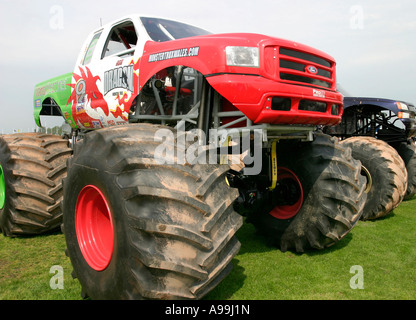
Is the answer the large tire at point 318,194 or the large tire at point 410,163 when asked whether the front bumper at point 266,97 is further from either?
the large tire at point 410,163

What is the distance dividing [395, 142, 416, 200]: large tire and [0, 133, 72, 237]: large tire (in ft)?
22.6

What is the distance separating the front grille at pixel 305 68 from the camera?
10.3 feet

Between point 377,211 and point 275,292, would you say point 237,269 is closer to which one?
point 275,292

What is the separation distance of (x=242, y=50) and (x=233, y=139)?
2.78 ft

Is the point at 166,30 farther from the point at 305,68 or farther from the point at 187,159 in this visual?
the point at 187,159

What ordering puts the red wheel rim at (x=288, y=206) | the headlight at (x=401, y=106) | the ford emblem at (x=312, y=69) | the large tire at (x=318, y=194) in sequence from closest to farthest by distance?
the ford emblem at (x=312, y=69)
the large tire at (x=318, y=194)
the red wheel rim at (x=288, y=206)
the headlight at (x=401, y=106)

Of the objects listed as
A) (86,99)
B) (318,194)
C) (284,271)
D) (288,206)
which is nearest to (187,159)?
(284,271)

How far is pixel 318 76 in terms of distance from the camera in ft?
11.2

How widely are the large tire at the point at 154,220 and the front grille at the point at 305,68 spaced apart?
3.81ft

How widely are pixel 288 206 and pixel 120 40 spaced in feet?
10.3

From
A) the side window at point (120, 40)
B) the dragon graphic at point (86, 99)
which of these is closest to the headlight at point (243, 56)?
the dragon graphic at point (86, 99)

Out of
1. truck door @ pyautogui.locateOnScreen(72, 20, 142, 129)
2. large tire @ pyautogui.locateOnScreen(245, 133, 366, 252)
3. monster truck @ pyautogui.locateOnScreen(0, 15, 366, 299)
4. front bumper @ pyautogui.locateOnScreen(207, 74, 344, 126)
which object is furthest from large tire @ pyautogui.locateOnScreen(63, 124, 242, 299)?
large tire @ pyautogui.locateOnScreen(245, 133, 366, 252)

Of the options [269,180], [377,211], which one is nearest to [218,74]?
[269,180]

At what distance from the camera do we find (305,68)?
332 cm
